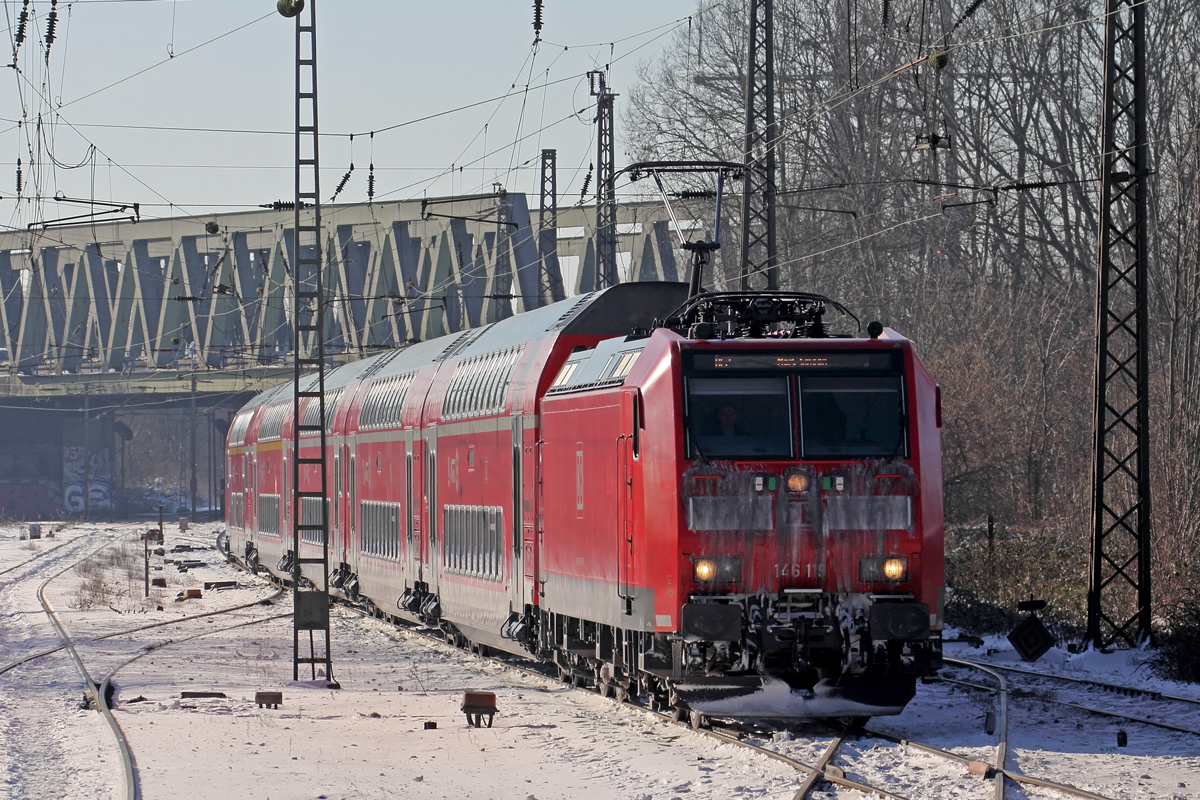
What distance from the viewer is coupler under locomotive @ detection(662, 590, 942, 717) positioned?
40.9ft

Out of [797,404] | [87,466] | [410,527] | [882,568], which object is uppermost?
[87,466]

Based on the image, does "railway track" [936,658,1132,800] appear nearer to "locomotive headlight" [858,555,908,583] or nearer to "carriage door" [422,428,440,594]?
"locomotive headlight" [858,555,908,583]

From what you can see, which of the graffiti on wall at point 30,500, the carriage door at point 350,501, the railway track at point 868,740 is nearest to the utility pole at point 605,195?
the carriage door at point 350,501

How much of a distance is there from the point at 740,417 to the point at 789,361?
63 centimetres

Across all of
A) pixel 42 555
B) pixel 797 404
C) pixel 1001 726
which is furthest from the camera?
pixel 42 555

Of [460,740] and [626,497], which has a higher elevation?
[626,497]

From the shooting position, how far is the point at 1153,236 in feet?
128

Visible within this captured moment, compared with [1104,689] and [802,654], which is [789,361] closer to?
[802,654]

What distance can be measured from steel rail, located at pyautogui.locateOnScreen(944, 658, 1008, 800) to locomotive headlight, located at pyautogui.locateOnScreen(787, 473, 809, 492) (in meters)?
2.47

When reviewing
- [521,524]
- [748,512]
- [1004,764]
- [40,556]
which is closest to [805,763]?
[1004,764]

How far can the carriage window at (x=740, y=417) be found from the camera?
12.7 meters

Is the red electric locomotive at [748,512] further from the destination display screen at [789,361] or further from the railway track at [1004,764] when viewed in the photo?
the railway track at [1004,764]

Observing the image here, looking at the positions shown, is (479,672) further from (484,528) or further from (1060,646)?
(1060,646)

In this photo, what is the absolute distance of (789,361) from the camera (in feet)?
42.6
